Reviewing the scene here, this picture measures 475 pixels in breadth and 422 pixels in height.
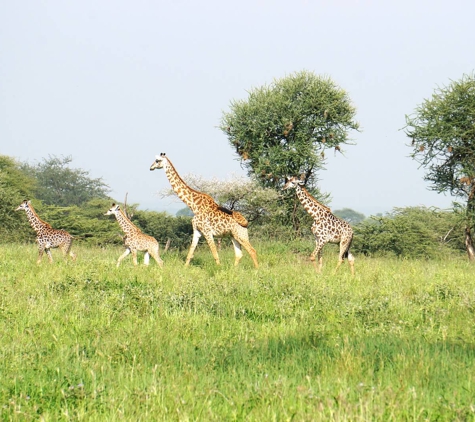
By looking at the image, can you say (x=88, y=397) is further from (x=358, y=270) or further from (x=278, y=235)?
(x=278, y=235)

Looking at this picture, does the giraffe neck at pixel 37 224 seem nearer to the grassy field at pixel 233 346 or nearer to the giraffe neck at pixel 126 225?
the giraffe neck at pixel 126 225

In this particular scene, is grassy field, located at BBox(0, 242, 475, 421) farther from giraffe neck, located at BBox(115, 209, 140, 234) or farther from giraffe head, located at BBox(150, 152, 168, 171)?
giraffe head, located at BBox(150, 152, 168, 171)

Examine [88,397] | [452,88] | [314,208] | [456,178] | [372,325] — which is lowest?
[88,397]

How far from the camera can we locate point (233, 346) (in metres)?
7.61

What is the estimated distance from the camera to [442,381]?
6.06 m

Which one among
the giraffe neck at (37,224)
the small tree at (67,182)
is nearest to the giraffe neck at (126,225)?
the giraffe neck at (37,224)

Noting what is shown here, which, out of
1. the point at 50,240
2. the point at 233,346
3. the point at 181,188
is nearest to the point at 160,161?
the point at 181,188

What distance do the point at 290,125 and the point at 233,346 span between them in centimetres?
2311

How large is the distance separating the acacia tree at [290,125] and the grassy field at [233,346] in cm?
1693

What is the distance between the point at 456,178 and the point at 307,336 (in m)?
21.8

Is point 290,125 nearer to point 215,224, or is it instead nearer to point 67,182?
point 215,224

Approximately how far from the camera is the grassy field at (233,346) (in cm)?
538

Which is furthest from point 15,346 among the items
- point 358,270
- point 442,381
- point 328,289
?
point 358,270

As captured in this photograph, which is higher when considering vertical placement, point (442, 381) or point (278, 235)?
point (278, 235)
